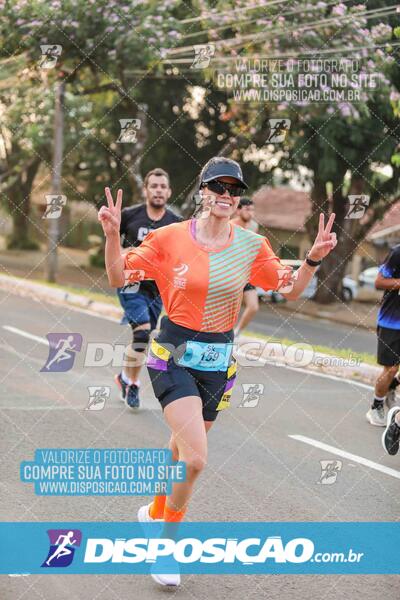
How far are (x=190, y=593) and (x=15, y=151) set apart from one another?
33.6 meters

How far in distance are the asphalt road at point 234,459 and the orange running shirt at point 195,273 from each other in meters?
1.35

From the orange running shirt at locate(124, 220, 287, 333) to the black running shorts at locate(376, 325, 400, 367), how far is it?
347 centimetres

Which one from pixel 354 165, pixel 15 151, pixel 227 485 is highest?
pixel 227 485

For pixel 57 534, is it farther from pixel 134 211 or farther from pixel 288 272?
pixel 134 211

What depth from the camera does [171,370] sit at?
499 centimetres

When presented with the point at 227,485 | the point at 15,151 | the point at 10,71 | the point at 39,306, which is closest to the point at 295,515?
the point at 227,485

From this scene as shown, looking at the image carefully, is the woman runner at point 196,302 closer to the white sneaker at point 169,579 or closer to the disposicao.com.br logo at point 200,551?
the white sneaker at point 169,579

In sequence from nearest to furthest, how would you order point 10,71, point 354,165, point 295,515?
point 295,515
point 10,71
point 354,165

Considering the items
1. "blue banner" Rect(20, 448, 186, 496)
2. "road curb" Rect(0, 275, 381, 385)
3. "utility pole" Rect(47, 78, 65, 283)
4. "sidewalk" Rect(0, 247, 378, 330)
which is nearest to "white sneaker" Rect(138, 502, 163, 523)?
"blue banner" Rect(20, 448, 186, 496)

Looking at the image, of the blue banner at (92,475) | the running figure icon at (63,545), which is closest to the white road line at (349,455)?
the blue banner at (92,475)

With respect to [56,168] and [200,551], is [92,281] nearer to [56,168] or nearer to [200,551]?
[56,168]

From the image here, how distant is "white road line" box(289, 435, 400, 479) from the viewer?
7.27 m

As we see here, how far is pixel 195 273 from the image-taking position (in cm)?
501

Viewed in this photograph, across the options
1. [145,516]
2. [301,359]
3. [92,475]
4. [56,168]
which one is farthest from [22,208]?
[145,516]
